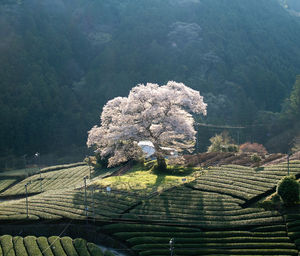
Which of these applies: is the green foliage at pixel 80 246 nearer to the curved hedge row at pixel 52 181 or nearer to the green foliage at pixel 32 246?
the green foliage at pixel 32 246

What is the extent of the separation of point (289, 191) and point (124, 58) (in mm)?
99288

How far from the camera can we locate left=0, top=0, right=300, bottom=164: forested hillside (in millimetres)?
100438

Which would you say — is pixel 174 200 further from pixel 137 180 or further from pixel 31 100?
pixel 31 100

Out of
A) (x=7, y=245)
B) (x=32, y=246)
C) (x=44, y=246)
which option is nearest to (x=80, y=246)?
(x=44, y=246)

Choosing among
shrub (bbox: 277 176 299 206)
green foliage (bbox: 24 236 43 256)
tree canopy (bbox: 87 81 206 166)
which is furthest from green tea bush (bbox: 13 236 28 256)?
shrub (bbox: 277 176 299 206)

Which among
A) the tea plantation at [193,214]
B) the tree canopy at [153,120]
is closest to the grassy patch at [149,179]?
the tea plantation at [193,214]

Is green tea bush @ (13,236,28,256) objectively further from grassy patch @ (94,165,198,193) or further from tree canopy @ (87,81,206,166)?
tree canopy @ (87,81,206,166)

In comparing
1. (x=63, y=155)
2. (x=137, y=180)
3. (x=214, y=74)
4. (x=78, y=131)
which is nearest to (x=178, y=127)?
(x=137, y=180)

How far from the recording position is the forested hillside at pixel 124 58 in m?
100

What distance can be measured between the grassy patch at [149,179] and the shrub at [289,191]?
10.2 m

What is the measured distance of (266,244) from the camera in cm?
2495

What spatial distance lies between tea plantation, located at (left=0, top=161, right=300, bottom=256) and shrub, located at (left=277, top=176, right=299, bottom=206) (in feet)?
2.13

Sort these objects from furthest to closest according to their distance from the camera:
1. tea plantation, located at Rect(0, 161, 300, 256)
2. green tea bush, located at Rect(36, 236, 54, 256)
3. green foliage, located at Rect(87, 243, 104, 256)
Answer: green tea bush, located at Rect(36, 236, 54, 256) → green foliage, located at Rect(87, 243, 104, 256) → tea plantation, located at Rect(0, 161, 300, 256)

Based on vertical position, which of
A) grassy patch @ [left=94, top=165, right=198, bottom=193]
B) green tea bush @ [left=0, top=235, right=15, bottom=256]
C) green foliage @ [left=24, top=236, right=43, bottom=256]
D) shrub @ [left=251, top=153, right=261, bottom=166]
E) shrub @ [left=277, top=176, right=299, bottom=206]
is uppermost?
shrub @ [left=277, top=176, right=299, bottom=206]
